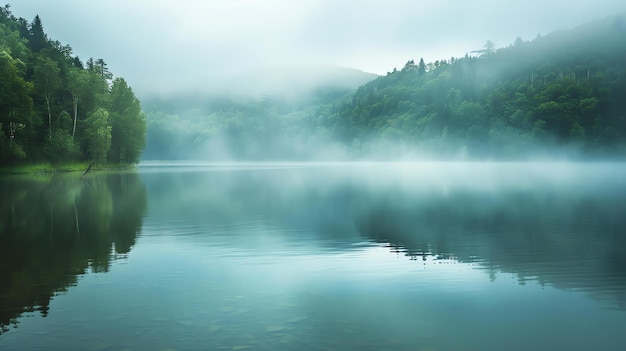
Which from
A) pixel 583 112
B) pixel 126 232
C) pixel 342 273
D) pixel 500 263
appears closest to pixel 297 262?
pixel 342 273

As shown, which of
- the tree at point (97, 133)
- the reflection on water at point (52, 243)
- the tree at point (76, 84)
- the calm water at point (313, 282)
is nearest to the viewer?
the calm water at point (313, 282)

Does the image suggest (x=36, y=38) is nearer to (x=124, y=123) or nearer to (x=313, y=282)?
(x=124, y=123)

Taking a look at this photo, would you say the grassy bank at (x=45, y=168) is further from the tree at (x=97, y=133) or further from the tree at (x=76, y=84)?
the tree at (x=76, y=84)

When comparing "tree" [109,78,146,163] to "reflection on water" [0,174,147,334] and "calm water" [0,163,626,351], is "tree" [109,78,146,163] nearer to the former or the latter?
"reflection on water" [0,174,147,334]

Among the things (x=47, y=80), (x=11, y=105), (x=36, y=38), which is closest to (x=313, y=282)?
(x=11, y=105)

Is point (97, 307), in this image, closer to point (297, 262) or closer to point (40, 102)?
point (297, 262)

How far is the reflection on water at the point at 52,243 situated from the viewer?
14.9m

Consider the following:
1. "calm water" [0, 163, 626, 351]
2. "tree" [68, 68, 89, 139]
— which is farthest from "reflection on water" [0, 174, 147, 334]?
"tree" [68, 68, 89, 139]

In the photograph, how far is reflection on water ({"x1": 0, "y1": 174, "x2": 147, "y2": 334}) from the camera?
Answer: 14.9 m

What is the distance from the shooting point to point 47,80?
108 meters

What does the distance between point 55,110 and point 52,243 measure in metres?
101

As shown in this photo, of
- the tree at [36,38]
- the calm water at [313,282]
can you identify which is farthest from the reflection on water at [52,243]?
the tree at [36,38]

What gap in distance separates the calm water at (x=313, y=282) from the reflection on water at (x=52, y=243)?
0.10m

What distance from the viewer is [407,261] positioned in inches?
779
